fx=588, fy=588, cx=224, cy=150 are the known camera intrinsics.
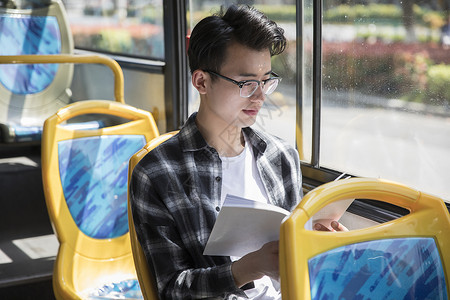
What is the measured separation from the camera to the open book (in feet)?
3.64

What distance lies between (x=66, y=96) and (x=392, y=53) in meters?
2.70

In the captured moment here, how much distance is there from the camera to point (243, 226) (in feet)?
3.82

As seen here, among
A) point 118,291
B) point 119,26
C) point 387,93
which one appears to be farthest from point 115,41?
point 387,93

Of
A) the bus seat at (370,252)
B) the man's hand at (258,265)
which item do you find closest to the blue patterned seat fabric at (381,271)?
the bus seat at (370,252)

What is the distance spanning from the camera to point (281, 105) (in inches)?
92.1

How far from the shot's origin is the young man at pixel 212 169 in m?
1.32

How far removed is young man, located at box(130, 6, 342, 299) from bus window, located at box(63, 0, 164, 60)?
1850 mm

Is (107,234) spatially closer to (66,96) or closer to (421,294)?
(421,294)

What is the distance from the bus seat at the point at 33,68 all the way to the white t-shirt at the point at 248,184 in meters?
2.47

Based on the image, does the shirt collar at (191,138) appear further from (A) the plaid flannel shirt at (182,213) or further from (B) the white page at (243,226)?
(B) the white page at (243,226)

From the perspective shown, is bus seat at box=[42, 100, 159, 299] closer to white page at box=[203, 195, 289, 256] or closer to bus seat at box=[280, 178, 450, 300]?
white page at box=[203, 195, 289, 256]

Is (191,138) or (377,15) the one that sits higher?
(377,15)

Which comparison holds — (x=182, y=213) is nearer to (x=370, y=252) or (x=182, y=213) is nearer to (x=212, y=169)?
(x=212, y=169)

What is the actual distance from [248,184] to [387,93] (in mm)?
672
